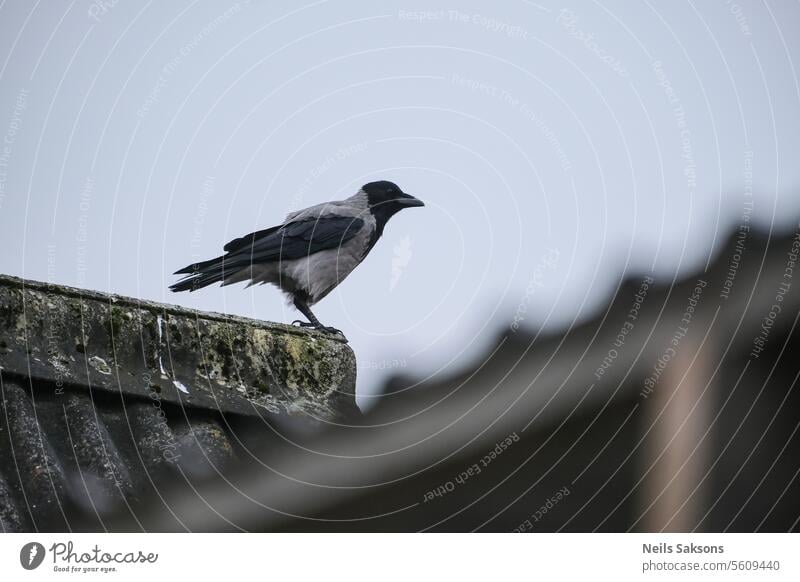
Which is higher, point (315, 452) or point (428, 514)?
point (315, 452)

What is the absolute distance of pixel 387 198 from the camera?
4727mm

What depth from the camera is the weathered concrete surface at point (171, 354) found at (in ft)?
7.90

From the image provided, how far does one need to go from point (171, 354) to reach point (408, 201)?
229 cm

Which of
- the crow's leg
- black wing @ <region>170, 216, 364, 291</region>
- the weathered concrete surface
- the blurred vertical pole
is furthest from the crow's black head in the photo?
the weathered concrete surface

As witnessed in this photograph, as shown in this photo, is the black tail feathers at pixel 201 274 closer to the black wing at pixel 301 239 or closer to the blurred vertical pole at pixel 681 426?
the black wing at pixel 301 239

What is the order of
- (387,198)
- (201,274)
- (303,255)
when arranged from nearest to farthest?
(201,274) → (303,255) → (387,198)

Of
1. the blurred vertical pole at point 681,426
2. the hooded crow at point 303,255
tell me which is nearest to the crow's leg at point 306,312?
the hooded crow at point 303,255

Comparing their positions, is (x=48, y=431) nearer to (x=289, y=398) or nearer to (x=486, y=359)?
(x=289, y=398)

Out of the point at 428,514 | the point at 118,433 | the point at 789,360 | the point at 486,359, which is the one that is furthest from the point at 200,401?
the point at 789,360

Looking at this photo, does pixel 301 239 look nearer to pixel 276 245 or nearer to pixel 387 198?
pixel 276 245

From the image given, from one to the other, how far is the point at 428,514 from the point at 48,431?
4.21 ft

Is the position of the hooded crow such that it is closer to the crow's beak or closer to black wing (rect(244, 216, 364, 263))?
black wing (rect(244, 216, 364, 263))

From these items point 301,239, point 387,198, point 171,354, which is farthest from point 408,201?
point 171,354

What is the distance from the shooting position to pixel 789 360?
3.71 m
